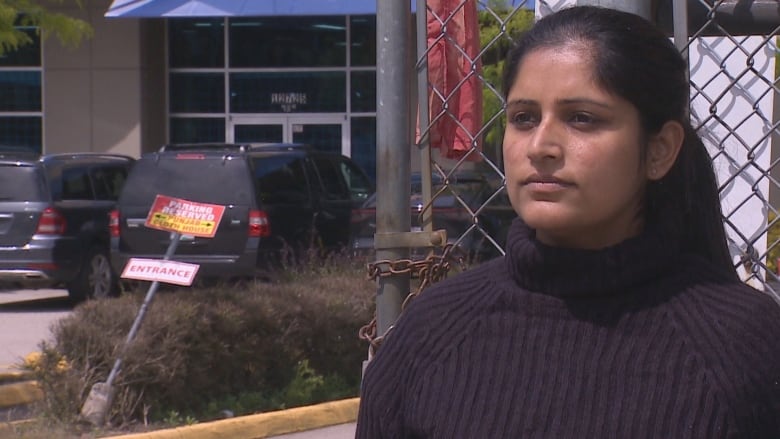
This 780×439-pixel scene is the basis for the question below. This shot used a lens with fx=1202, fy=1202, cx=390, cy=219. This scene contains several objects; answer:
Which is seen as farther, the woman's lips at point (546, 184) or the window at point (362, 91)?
the window at point (362, 91)

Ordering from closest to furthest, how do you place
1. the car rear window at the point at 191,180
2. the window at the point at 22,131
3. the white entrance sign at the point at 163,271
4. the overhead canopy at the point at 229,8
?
the white entrance sign at the point at 163,271 < the car rear window at the point at 191,180 < the overhead canopy at the point at 229,8 < the window at the point at 22,131

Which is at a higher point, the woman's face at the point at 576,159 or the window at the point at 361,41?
the window at the point at 361,41

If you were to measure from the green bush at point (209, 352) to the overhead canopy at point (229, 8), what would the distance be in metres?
13.0

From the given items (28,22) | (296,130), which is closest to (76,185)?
(28,22)

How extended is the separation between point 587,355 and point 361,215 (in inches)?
482

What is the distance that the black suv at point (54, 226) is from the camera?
1488 centimetres

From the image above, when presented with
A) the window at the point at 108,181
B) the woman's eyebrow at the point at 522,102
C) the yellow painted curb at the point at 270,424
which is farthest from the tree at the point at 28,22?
the woman's eyebrow at the point at 522,102

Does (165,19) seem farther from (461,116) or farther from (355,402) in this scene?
(461,116)

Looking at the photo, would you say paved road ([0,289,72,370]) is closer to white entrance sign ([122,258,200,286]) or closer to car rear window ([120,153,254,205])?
car rear window ([120,153,254,205])

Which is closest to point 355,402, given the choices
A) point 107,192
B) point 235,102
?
point 107,192

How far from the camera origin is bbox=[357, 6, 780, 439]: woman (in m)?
1.61

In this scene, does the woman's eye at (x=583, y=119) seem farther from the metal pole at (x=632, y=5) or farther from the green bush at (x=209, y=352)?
the green bush at (x=209, y=352)

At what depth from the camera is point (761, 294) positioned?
1.68 m

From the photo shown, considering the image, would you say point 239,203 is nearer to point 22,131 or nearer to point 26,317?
point 26,317
